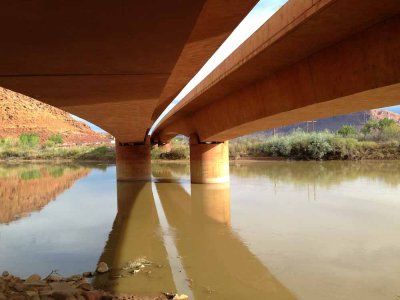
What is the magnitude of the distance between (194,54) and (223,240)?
6.49 meters

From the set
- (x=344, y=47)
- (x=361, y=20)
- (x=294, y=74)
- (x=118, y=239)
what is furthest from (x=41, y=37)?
(x=118, y=239)

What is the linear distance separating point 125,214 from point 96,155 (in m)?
43.3

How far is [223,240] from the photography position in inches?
439

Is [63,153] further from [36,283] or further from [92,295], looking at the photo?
[92,295]

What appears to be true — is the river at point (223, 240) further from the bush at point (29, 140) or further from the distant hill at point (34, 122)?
Result: the distant hill at point (34, 122)

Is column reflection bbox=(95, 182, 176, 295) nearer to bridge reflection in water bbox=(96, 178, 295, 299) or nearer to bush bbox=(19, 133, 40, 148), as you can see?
bridge reflection in water bbox=(96, 178, 295, 299)

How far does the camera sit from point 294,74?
9875mm

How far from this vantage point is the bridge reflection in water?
24.6 feet

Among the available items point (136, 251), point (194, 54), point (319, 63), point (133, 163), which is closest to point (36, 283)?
point (136, 251)

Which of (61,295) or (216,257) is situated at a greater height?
(61,295)

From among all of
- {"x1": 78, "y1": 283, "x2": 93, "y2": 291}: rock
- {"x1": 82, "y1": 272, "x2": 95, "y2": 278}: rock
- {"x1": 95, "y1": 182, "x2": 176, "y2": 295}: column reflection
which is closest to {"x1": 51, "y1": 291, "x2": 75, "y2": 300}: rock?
{"x1": 78, "y1": 283, "x2": 93, "y2": 291}: rock

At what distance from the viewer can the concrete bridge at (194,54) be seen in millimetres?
3670

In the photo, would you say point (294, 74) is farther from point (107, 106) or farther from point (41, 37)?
point (41, 37)

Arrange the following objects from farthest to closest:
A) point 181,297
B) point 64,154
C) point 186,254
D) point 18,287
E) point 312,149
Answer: point 64,154, point 312,149, point 186,254, point 181,297, point 18,287
